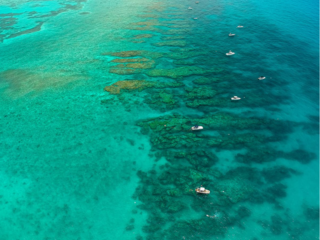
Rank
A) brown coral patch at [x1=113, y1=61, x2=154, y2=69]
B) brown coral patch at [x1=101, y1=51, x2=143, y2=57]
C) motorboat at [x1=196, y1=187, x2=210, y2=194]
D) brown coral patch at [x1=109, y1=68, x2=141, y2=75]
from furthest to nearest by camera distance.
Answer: brown coral patch at [x1=101, y1=51, x2=143, y2=57] < brown coral patch at [x1=113, y1=61, x2=154, y2=69] < brown coral patch at [x1=109, y1=68, x2=141, y2=75] < motorboat at [x1=196, y1=187, x2=210, y2=194]

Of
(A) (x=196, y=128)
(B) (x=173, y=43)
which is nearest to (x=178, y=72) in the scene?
(B) (x=173, y=43)

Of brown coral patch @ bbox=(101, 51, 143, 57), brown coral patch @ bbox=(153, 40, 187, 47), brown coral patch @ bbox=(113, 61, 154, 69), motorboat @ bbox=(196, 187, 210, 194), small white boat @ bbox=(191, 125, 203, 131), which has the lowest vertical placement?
motorboat @ bbox=(196, 187, 210, 194)

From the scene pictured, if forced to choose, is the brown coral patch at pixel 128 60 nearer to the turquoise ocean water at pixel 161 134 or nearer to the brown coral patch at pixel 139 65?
the turquoise ocean water at pixel 161 134

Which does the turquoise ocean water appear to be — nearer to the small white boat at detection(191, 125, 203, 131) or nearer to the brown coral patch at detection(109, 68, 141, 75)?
the brown coral patch at detection(109, 68, 141, 75)

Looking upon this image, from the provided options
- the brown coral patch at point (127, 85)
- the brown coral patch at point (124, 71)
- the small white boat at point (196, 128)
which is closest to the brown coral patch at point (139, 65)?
the brown coral patch at point (124, 71)

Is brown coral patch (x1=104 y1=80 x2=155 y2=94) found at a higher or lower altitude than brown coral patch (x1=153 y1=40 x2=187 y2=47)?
lower

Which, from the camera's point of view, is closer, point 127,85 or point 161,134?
point 161,134

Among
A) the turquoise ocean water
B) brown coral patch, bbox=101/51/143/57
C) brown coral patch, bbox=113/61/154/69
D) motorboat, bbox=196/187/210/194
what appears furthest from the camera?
brown coral patch, bbox=101/51/143/57

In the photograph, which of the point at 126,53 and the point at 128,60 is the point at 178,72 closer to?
the point at 128,60

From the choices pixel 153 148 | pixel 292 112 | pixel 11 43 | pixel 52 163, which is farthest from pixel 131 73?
pixel 11 43

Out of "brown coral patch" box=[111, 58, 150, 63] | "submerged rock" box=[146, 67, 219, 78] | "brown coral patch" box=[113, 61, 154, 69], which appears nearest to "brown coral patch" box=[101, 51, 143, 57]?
"brown coral patch" box=[111, 58, 150, 63]
